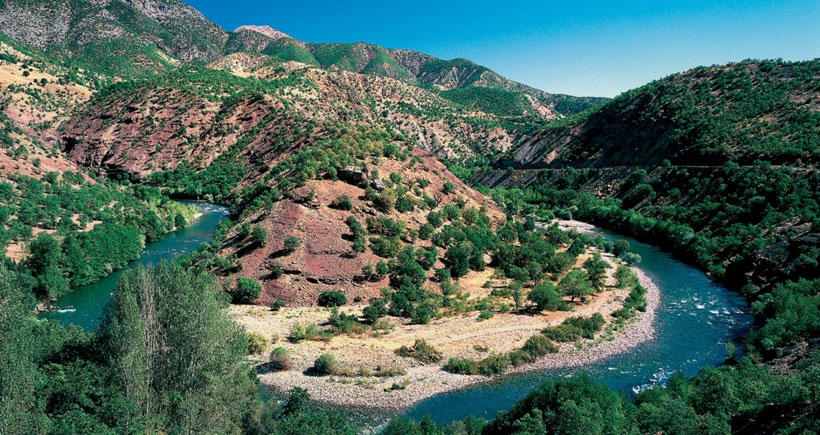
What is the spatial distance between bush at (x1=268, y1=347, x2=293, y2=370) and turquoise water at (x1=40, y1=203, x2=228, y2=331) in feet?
34.5

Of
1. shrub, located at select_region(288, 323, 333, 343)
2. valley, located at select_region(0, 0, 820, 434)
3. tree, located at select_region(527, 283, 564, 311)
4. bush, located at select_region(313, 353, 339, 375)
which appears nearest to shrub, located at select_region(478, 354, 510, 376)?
valley, located at select_region(0, 0, 820, 434)

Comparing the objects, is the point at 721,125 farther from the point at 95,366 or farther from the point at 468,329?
the point at 95,366

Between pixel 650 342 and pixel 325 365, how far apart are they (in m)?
25.7

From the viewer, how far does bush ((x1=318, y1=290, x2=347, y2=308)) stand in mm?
42781

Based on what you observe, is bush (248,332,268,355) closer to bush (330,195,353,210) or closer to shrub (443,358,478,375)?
shrub (443,358,478,375)

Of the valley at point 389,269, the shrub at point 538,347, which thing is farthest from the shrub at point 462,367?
the shrub at point 538,347

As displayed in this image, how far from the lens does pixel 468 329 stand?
39.2 metres

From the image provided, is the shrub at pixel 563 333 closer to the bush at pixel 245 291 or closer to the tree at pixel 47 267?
the bush at pixel 245 291

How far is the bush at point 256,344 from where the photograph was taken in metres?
33.9

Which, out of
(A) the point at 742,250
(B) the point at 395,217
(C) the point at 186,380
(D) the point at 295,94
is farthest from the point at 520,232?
(D) the point at 295,94

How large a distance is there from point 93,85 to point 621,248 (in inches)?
5428

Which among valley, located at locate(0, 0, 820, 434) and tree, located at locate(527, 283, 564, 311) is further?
tree, located at locate(527, 283, 564, 311)

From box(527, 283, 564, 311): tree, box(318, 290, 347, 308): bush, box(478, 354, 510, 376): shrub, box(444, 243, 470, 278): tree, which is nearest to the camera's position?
box(478, 354, 510, 376): shrub

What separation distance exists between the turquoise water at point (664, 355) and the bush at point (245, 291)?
19.9 m
